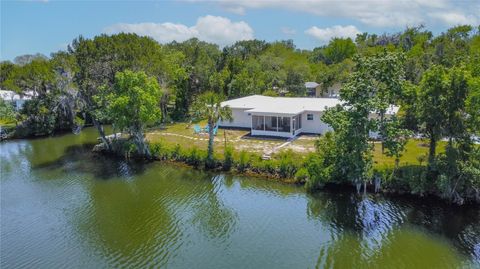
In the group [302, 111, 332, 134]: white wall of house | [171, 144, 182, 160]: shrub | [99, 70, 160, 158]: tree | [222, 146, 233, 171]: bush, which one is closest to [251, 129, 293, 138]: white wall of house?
[302, 111, 332, 134]: white wall of house

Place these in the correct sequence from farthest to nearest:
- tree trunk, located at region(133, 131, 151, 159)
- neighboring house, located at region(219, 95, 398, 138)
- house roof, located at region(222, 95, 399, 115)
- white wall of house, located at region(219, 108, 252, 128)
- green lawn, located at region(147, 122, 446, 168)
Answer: white wall of house, located at region(219, 108, 252, 128)
house roof, located at region(222, 95, 399, 115)
neighboring house, located at region(219, 95, 398, 138)
tree trunk, located at region(133, 131, 151, 159)
green lawn, located at region(147, 122, 446, 168)

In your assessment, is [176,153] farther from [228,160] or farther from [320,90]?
[320,90]

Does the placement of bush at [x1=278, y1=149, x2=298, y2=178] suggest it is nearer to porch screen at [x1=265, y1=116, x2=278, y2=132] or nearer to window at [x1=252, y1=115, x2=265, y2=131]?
porch screen at [x1=265, y1=116, x2=278, y2=132]

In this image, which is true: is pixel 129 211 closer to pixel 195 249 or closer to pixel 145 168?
pixel 195 249

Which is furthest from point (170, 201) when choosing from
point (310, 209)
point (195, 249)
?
point (310, 209)

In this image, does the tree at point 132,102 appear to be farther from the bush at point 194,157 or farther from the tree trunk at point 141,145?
the bush at point 194,157

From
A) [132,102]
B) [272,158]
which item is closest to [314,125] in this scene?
[272,158]
